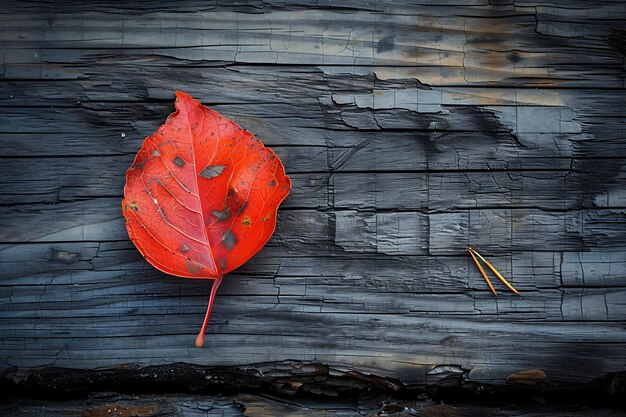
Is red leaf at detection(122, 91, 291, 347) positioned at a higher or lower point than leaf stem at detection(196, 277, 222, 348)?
higher

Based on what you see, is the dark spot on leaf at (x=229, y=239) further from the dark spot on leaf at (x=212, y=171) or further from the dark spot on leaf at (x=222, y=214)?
the dark spot on leaf at (x=212, y=171)

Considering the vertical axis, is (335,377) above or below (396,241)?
below

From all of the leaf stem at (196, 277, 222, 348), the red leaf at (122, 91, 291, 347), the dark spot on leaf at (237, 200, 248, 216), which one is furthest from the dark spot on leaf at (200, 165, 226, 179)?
the leaf stem at (196, 277, 222, 348)

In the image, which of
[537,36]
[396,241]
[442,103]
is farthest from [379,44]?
[396,241]

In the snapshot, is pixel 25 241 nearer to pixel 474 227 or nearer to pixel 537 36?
pixel 474 227

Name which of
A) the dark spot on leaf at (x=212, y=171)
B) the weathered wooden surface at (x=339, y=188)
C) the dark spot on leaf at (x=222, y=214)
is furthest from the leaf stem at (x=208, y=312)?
the dark spot on leaf at (x=212, y=171)

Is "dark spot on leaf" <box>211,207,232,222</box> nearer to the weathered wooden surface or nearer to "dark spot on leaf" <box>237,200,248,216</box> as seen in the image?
"dark spot on leaf" <box>237,200,248,216</box>
